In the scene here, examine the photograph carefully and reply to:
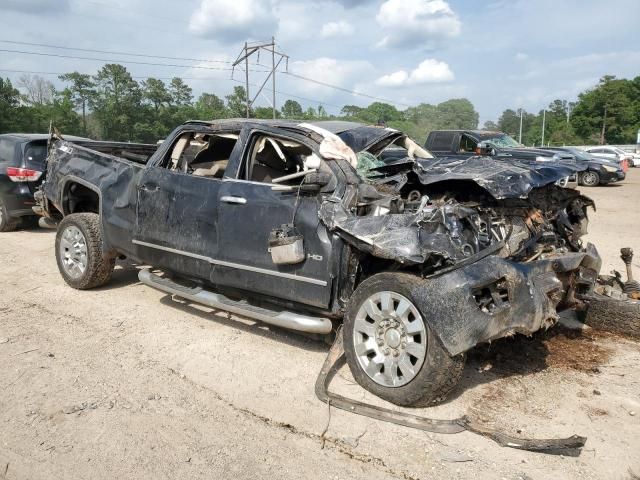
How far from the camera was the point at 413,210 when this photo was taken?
3.85 meters

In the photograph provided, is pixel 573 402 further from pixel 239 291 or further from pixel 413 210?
pixel 239 291

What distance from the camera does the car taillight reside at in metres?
8.88

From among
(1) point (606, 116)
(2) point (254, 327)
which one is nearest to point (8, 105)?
(2) point (254, 327)

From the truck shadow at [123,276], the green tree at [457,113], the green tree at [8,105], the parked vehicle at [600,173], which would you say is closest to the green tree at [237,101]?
the green tree at [8,105]

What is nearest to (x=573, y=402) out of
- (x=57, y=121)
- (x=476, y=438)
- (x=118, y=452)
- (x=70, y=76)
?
(x=476, y=438)

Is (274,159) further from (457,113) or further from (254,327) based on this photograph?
(457,113)

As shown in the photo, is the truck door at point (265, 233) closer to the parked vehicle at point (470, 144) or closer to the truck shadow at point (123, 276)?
the truck shadow at point (123, 276)

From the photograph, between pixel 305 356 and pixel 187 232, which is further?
pixel 187 232

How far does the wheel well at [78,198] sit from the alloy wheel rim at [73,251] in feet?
1.41

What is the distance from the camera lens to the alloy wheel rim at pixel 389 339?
10.9 ft

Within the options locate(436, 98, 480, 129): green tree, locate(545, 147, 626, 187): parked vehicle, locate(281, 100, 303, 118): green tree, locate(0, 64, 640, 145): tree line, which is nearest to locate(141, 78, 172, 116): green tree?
locate(0, 64, 640, 145): tree line

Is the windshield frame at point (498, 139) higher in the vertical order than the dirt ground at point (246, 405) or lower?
higher

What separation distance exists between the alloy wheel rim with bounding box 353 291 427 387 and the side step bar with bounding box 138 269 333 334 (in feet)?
1.17

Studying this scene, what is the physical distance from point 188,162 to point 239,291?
5.54ft
